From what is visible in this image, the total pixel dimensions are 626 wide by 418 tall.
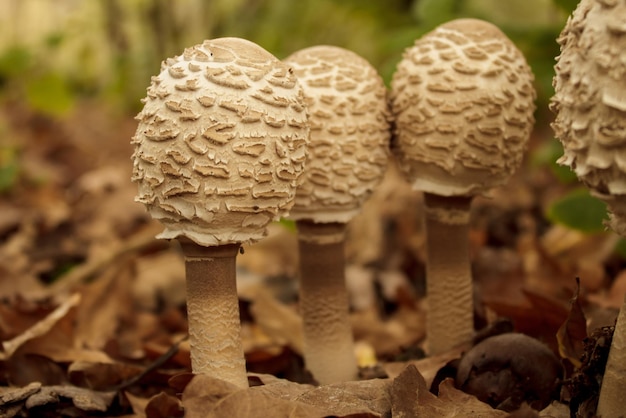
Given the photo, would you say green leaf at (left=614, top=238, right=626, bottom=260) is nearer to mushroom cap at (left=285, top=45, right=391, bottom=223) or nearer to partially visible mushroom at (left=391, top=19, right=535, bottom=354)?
partially visible mushroom at (left=391, top=19, right=535, bottom=354)

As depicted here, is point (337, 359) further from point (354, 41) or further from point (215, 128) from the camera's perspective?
point (354, 41)

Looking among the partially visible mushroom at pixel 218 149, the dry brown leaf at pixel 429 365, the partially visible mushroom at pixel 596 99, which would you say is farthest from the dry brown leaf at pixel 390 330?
the partially visible mushroom at pixel 596 99

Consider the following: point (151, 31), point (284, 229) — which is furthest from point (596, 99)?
point (151, 31)

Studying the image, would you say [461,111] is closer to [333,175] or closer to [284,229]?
[333,175]

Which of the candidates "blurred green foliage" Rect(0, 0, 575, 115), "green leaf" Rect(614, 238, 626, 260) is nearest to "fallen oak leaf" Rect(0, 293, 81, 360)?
"green leaf" Rect(614, 238, 626, 260)

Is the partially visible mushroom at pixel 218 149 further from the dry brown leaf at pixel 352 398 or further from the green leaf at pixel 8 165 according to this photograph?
the green leaf at pixel 8 165
